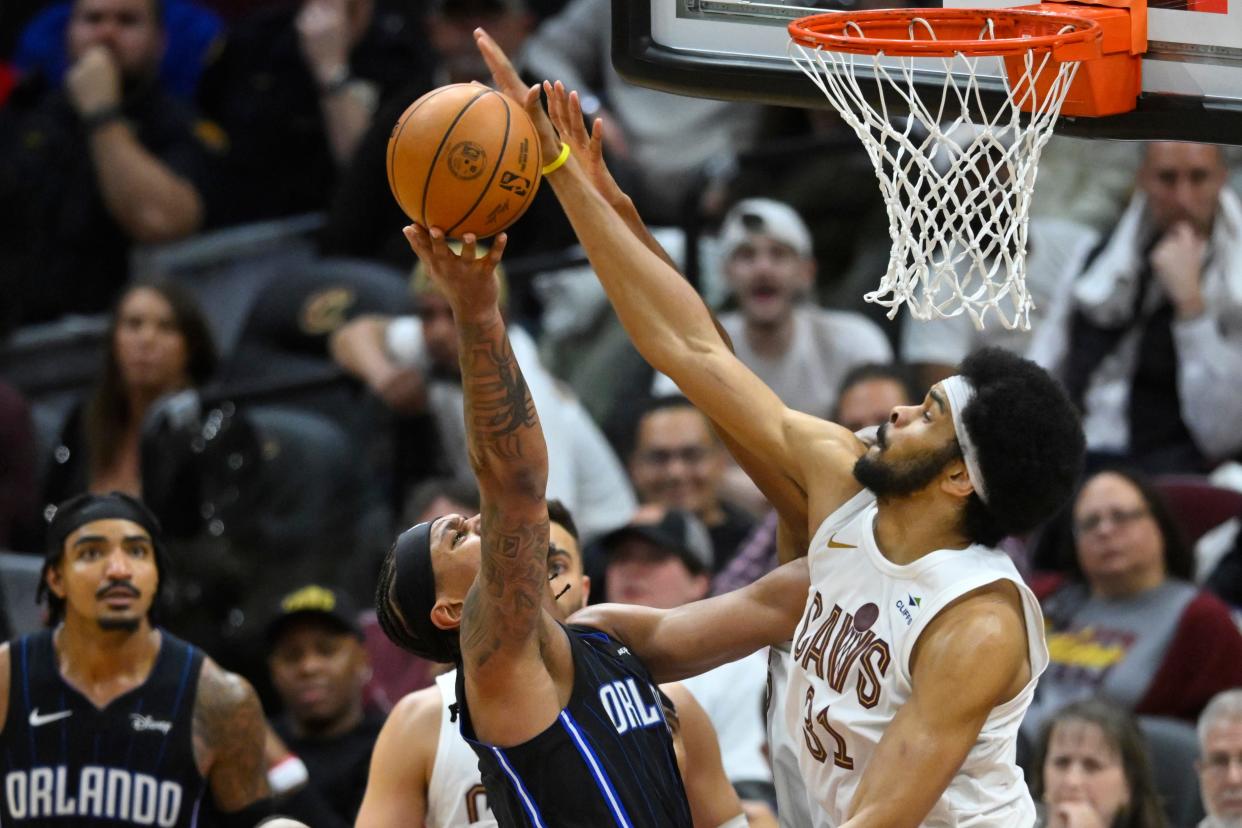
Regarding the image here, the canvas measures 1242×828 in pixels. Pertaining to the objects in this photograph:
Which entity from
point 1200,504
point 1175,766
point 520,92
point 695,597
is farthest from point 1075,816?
point 520,92

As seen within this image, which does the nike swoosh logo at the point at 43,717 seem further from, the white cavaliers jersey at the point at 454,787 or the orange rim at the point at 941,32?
the orange rim at the point at 941,32

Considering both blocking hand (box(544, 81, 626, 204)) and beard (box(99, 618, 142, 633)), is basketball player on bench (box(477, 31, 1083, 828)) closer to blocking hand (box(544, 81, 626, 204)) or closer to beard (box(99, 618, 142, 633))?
blocking hand (box(544, 81, 626, 204))

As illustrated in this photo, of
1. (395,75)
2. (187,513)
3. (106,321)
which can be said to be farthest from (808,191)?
(106,321)

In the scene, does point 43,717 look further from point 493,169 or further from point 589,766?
point 493,169

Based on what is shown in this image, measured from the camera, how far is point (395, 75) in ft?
32.9

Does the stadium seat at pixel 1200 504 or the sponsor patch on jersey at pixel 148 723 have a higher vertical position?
the stadium seat at pixel 1200 504

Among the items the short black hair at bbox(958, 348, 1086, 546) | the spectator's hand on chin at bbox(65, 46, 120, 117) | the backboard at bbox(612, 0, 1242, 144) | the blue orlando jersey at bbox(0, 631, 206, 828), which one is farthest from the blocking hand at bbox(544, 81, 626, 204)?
the spectator's hand on chin at bbox(65, 46, 120, 117)

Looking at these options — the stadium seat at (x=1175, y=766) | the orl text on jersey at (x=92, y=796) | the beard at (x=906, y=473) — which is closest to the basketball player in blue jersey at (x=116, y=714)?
the orl text on jersey at (x=92, y=796)

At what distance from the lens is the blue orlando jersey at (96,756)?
216 inches

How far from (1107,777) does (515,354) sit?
2092 millimetres

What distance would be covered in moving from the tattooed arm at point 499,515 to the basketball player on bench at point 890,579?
1.83ft

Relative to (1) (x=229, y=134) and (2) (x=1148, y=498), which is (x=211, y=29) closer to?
(1) (x=229, y=134)

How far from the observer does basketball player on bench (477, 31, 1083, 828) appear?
4207mm

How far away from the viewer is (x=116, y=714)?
218 inches
